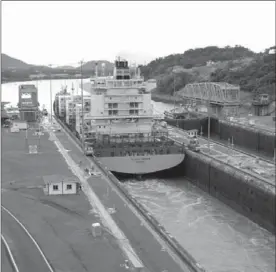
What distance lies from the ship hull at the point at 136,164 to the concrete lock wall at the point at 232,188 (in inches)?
106

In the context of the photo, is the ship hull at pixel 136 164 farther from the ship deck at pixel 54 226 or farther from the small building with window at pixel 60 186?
the small building with window at pixel 60 186

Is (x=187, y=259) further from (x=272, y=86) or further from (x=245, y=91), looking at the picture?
(x=245, y=91)

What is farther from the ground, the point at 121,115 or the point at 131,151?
the point at 121,115

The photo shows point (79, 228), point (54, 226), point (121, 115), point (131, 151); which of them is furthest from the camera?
point (121, 115)

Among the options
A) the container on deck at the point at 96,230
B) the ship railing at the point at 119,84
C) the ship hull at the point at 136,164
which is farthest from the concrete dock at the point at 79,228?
the ship railing at the point at 119,84

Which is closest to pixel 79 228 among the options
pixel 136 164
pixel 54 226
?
pixel 54 226

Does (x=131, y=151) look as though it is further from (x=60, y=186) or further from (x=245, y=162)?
(x=60, y=186)

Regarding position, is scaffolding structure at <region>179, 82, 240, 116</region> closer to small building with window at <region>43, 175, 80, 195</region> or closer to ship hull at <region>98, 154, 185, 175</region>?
ship hull at <region>98, 154, 185, 175</region>

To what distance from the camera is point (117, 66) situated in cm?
4559

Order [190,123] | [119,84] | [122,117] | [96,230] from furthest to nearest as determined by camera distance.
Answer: [190,123]
[119,84]
[122,117]
[96,230]

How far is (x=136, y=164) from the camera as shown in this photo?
38500 mm

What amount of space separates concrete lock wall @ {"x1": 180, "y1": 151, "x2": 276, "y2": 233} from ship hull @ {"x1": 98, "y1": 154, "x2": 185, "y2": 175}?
269 cm

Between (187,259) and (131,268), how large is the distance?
2.00m

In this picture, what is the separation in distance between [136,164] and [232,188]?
8.71 m
